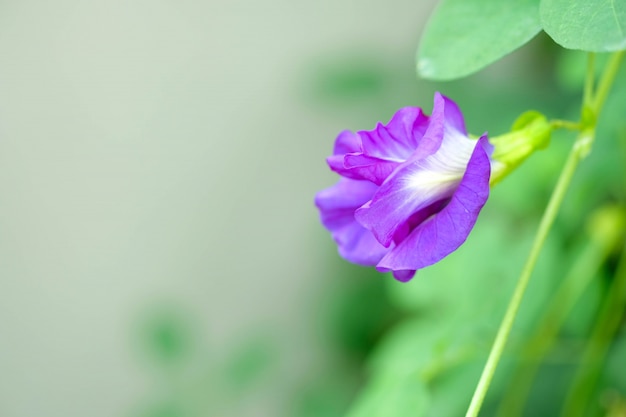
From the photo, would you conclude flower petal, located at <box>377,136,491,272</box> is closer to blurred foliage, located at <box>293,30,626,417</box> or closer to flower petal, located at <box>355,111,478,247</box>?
flower petal, located at <box>355,111,478,247</box>

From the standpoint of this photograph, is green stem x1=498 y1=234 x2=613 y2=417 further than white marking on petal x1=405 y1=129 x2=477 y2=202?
Yes

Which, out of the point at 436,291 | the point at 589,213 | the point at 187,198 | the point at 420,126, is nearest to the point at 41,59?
the point at 187,198

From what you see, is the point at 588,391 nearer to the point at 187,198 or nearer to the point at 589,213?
the point at 589,213

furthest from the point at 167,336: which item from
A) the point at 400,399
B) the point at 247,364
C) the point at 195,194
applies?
the point at 400,399

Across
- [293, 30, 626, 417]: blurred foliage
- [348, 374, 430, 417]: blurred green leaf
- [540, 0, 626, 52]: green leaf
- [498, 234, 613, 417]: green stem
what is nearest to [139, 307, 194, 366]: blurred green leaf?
[293, 30, 626, 417]: blurred foliage

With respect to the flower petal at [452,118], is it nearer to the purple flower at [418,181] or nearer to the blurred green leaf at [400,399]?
the purple flower at [418,181]

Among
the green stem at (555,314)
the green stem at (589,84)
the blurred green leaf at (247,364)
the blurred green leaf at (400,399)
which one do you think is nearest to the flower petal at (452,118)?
the green stem at (589,84)
